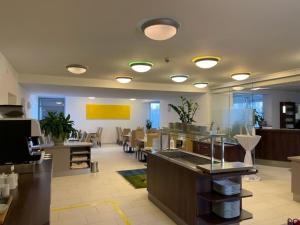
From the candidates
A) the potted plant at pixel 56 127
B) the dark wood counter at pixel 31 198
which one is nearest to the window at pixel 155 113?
the potted plant at pixel 56 127

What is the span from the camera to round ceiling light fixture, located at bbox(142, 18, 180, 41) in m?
2.71

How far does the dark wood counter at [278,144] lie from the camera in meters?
6.58

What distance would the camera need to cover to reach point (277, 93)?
8938mm

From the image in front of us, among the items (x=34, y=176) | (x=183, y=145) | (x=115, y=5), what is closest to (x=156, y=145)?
(x=183, y=145)

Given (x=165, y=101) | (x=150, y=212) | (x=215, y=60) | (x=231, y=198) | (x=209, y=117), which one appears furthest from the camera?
(x=165, y=101)

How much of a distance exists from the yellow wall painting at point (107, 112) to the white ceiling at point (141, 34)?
7362mm

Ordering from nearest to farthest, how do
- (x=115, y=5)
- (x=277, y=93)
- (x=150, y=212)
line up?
(x=115, y=5) < (x=150, y=212) < (x=277, y=93)

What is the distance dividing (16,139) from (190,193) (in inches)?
87.7

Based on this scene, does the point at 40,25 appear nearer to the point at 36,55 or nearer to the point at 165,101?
the point at 36,55

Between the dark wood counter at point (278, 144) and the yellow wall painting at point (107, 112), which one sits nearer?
the dark wood counter at point (278, 144)

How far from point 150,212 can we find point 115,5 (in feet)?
9.54

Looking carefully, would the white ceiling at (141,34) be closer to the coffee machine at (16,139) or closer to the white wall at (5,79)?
the white wall at (5,79)

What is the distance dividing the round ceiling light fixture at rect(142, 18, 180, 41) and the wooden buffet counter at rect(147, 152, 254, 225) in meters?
1.67

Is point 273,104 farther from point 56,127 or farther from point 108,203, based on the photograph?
point 56,127
